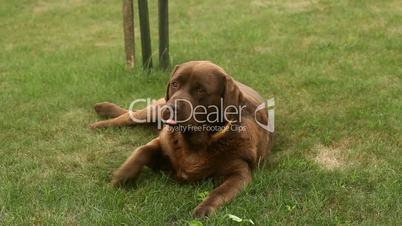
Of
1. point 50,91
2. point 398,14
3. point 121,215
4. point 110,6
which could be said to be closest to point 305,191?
point 121,215

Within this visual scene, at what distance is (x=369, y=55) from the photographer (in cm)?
723

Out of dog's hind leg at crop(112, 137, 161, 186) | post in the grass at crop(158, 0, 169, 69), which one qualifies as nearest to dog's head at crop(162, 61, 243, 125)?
dog's hind leg at crop(112, 137, 161, 186)

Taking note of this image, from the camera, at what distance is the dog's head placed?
3555 millimetres

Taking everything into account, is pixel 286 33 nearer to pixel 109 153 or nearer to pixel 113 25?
pixel 113 25

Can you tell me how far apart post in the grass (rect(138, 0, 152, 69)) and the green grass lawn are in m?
0.16

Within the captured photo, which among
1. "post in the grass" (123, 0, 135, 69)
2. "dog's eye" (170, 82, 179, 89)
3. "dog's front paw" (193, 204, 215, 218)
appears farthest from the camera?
"post in the grass" (123, 0, 135, 69)

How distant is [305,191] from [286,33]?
5.00 meters

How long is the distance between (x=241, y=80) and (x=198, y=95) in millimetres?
2775

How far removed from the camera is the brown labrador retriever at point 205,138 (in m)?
3.58

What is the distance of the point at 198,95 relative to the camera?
3.61 m

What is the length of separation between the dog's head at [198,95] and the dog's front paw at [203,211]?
565 mm

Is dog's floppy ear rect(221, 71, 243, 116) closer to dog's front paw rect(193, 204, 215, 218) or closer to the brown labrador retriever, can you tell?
the brown labrador retriever

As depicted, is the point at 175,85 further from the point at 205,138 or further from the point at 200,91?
the point at 205,138

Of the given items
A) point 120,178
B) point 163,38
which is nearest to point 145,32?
point 163,38
